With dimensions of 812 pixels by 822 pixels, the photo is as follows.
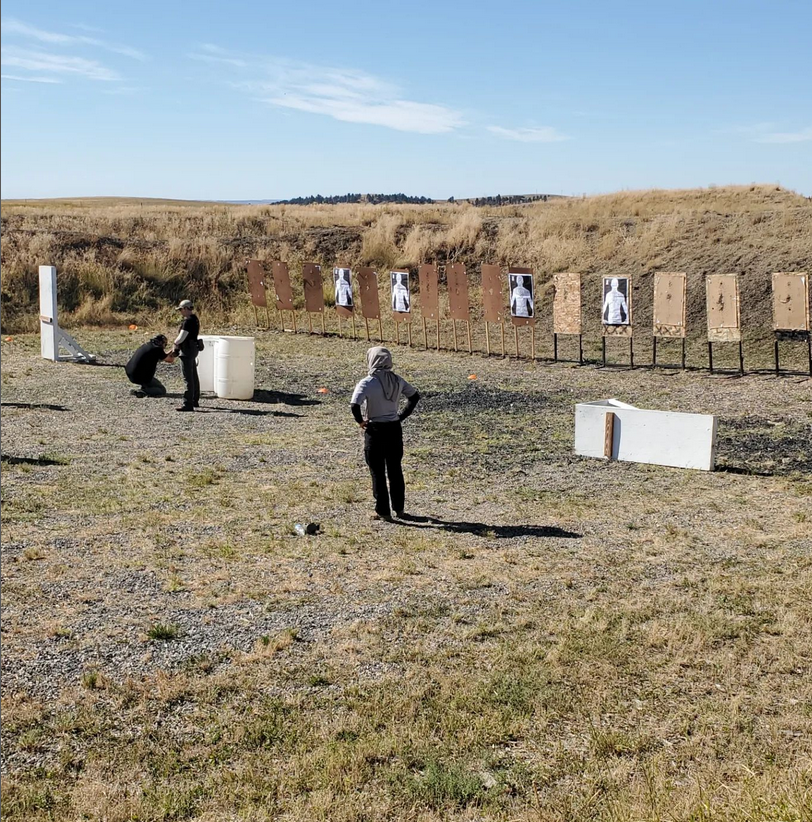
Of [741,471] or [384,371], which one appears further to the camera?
[741,471]

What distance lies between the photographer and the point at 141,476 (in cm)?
1090

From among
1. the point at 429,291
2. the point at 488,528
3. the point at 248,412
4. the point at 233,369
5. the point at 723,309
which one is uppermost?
the point at 429,291

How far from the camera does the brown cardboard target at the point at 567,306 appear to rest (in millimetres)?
20641

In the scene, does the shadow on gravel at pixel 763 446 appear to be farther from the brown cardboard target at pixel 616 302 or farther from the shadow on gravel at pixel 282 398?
the brown cardboard target at pixel 616 302

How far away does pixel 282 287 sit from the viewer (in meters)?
25.8

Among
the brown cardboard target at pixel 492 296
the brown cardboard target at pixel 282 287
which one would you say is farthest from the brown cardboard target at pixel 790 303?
the brown cardboard target at pixel 282 287

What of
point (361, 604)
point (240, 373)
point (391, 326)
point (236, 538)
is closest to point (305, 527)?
point (236, 538)

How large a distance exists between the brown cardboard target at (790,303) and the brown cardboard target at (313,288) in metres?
10.7

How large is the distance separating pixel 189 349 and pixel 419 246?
17894mm

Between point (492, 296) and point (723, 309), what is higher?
point (492, 296)

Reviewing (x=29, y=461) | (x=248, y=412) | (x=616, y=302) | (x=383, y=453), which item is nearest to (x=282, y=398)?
(x=248, y=412)

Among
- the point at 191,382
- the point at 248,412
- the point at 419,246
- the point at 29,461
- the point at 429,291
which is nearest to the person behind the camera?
the point at 29,461

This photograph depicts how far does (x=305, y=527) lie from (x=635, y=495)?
3271 millimetres

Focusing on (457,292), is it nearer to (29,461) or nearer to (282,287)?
(282,287)
